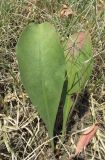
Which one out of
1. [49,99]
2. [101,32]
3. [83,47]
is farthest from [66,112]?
[101,32]

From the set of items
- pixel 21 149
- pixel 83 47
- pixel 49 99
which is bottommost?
pixel 21 149

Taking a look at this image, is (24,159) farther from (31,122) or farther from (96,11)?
(96,11)

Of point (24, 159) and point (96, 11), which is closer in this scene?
point (24, 159)

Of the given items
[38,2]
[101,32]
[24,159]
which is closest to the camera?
[24,159]
